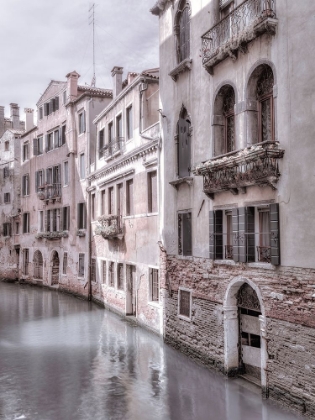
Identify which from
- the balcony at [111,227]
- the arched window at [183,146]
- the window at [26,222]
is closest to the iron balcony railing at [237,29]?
the arched window at [183,146]

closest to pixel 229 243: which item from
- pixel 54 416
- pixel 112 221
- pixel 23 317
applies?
pixel 54 416

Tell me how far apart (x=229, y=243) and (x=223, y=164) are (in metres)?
2.11

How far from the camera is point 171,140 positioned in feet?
49.4

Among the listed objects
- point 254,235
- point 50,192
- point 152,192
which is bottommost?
point 254,235

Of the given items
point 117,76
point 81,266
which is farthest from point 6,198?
point 117,76

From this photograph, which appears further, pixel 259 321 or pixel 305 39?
pixel 259 321

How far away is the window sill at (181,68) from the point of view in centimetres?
1365

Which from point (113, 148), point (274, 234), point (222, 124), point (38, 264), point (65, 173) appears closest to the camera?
point (274, 234)

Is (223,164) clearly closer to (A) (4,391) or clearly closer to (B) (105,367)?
(B) (105,367)

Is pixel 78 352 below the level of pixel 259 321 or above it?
below

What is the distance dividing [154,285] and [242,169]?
762 centimetres

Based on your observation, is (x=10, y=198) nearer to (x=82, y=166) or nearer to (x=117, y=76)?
(x=82, y=166)

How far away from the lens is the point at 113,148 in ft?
70.5

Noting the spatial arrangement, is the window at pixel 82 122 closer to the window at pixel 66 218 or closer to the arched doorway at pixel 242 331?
the window at pixel 66 218
